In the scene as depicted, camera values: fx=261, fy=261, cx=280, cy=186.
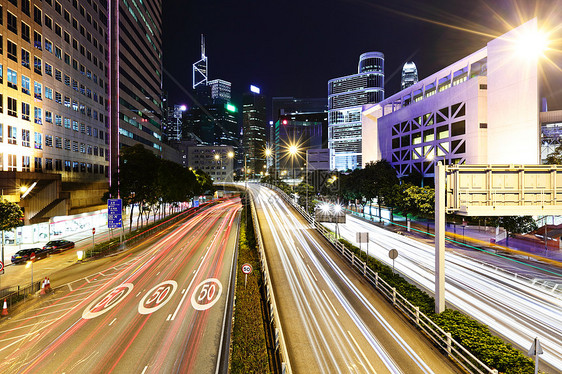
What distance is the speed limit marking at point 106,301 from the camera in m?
16.0

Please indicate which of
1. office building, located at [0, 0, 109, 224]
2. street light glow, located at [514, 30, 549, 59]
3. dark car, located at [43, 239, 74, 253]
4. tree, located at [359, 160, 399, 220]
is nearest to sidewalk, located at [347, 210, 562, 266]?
tree, located at [359, 160, 399, 220]

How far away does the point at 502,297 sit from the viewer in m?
17.8

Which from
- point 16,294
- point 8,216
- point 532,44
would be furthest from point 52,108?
point 532,44

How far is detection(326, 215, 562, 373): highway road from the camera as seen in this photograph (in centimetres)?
1330

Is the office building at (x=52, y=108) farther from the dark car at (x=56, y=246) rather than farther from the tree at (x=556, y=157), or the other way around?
the tree at (x=556, y=157)

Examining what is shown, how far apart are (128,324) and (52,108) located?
37.7 metres

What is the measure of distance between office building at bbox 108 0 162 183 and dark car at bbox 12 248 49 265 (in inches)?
1071

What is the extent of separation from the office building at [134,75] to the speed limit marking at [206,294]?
143 ft

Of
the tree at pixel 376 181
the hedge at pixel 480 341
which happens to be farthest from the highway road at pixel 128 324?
the tree at pixel 376 181

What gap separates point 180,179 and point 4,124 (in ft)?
89.9

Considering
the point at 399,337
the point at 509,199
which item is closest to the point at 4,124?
the point at 399,337

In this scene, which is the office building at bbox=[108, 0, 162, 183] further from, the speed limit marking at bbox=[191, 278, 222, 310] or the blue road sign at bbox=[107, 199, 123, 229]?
the speed limit marking at bbox=[191, 278, 222, 310]

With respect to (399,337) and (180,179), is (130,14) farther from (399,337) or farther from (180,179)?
(399,337)

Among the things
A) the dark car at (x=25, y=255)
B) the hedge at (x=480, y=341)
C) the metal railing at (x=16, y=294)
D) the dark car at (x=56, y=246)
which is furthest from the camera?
the dark car at (x=56, y=246)
